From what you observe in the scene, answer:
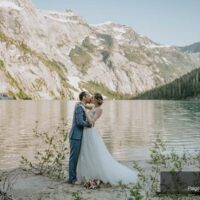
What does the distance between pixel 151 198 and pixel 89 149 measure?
14.0 feet

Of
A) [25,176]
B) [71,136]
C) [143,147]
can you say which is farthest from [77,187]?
[143,147]

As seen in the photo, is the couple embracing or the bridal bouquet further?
the couple embracing

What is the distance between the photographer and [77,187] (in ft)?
55.4

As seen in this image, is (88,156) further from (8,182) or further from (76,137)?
(8,182)

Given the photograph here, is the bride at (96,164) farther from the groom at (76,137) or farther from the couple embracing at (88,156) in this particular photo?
the groom at (76,137)

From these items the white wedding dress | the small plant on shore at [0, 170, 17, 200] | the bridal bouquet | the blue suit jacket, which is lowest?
the small plant on shore at [0, 170, 17, 200]

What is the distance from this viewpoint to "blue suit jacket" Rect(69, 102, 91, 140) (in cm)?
1786

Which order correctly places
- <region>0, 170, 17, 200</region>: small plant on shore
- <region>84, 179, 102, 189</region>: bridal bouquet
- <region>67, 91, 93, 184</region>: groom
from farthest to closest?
1. <region>67, 91, 93, 184</region>: groom
2. <region>84, 179, 102, 189</region>: bridal bouquet
3. <region>0, 170, 17, 200</region>: small plant on shore

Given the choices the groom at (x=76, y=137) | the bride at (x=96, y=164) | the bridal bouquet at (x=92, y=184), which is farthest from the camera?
the groom at (x=76, y=137)

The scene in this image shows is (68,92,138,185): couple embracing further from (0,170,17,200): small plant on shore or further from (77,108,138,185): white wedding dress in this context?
(0,170,17,200): small plant on shore

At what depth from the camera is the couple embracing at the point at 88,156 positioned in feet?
57.7

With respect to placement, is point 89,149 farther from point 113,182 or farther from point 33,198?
point 33,198

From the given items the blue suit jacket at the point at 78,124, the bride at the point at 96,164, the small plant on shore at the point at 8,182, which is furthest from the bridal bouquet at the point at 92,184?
the small plant on shore at the point at 8,182

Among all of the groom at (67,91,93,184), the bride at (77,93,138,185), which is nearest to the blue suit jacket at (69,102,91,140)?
the groom at (67,91,93,184)
